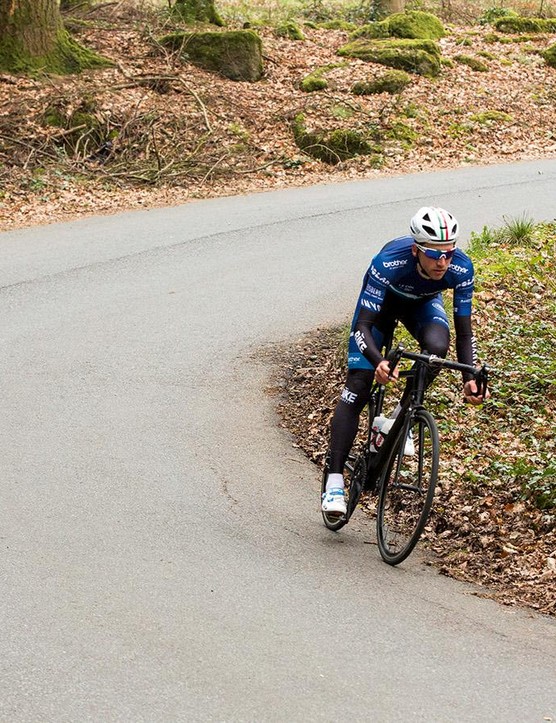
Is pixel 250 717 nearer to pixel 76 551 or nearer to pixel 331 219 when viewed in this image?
pixel 76 551

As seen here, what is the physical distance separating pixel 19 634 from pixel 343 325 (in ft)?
21.4

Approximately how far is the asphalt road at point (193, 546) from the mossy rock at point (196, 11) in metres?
12.4

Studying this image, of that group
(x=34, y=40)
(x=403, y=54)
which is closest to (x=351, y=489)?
(x=34, y=40)

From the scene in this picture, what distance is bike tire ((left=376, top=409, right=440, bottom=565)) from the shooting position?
5.73 meters

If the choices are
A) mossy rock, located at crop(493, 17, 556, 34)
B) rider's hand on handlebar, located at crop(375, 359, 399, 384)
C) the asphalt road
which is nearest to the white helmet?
rider's hand on handlebar, located at crop(375, 359, 399, 384)

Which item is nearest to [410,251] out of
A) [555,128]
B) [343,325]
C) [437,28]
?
[343,325]

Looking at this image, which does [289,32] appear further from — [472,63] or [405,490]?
[405,490]

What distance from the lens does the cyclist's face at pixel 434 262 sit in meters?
5.96

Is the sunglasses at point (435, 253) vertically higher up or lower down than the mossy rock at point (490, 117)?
higher up

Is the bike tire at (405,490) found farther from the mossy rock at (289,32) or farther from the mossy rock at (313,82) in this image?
the mossy rock at (289,32)

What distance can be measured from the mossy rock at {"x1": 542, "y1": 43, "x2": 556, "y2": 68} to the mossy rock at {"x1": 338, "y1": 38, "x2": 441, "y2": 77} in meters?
3.24

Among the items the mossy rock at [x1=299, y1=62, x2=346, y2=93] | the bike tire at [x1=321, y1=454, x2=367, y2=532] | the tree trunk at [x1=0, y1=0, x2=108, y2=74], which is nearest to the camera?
the bike tire at [x1=321, y1=454, x2=367, y2=532]

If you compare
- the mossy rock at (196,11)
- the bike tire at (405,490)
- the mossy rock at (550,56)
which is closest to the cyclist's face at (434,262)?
the bike tire at (405,490)

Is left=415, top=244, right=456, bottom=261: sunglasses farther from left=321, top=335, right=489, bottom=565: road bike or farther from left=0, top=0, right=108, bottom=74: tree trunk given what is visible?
left=0, top=0, right=108, bottom=74: tree trunk
